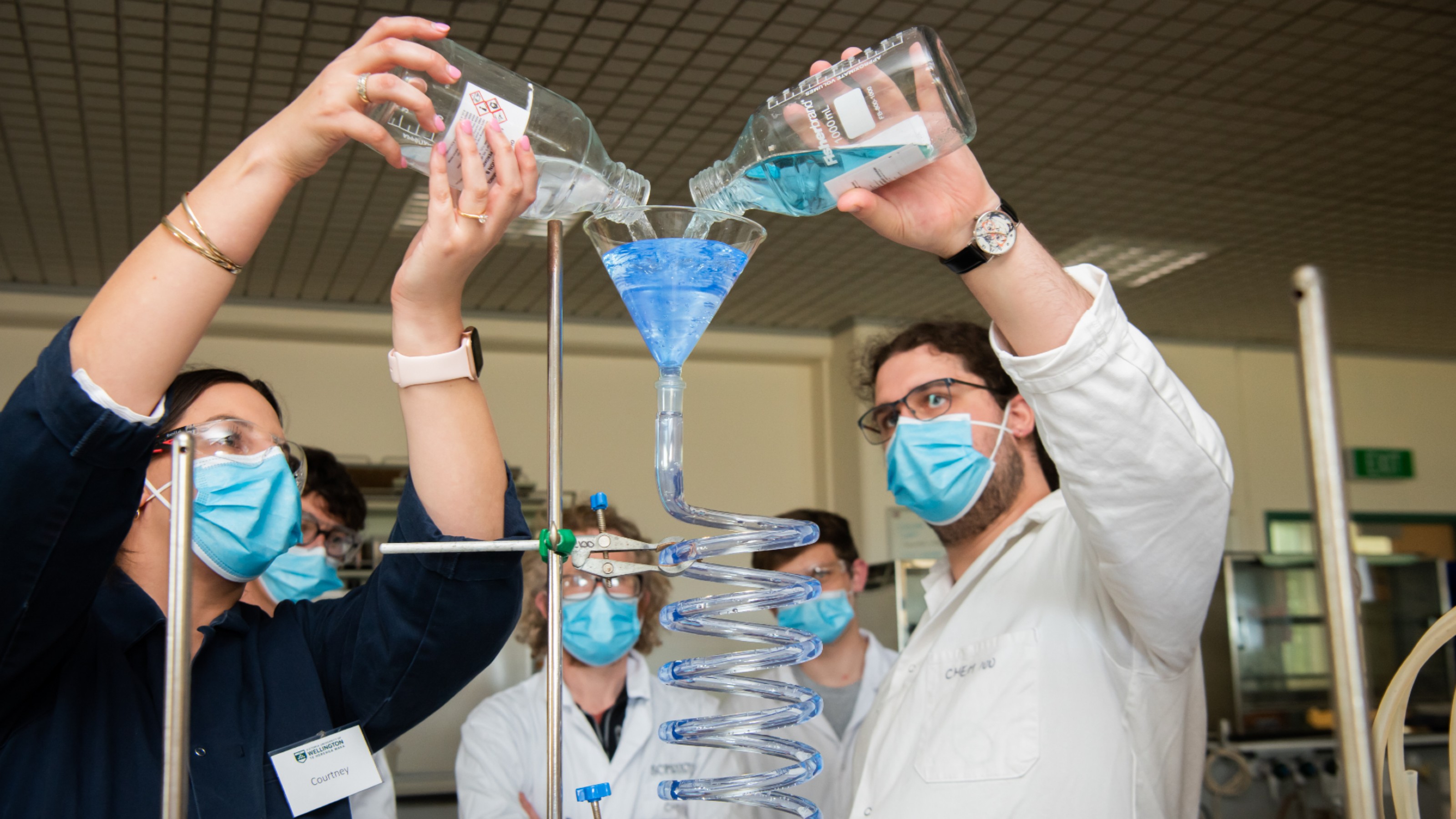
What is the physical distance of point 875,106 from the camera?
0.99 meters

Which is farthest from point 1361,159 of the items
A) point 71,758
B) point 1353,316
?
point 71,758

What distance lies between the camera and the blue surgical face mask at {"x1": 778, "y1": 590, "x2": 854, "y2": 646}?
271 centimetres

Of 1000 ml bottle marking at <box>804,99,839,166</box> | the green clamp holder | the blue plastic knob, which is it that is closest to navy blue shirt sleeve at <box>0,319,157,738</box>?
the green clamp holder

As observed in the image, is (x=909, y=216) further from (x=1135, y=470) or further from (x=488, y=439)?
(x=488, y=439)

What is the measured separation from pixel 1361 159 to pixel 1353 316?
7.92 feet

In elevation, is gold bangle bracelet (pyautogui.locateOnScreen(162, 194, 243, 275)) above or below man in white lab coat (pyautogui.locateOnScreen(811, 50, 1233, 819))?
above

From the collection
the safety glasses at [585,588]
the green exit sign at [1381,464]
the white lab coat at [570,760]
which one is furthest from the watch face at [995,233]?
the green exit sign at [1381,464]

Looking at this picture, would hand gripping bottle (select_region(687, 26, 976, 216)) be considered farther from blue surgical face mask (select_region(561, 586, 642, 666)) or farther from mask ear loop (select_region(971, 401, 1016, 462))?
blue surgical face mask (select_region(561, 586, 642, 666))

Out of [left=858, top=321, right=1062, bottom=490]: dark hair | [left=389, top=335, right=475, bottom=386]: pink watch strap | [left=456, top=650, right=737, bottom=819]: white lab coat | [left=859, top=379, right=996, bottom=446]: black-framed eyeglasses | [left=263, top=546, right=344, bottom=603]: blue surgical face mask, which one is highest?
[left=858, top=321, right=1062, bottom=490]: dark hair

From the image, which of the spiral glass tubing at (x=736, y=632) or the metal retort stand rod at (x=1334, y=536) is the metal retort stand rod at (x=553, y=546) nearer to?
the spiral glass tubing at (x=736, y=632)

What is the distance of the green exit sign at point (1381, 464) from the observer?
6.50 meters

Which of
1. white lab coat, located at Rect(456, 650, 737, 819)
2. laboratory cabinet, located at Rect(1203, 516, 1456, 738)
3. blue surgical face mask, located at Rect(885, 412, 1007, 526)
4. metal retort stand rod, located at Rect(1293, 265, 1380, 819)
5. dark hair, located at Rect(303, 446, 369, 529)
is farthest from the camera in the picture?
laboratory cabinet, located at Rect(1203, 516, 1456, 738)

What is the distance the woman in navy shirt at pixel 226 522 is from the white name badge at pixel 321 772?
0.02 metres

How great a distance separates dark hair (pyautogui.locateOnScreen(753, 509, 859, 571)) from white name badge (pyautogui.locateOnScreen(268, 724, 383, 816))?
5.48 ft
